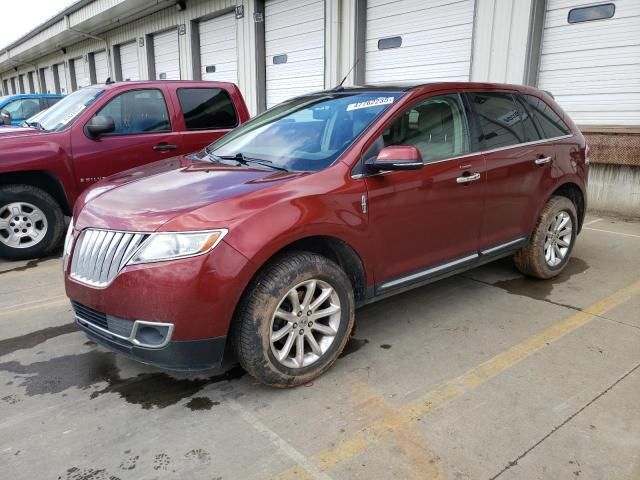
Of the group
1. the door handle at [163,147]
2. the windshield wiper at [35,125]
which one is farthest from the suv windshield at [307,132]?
the windshield wiper at [35,125]

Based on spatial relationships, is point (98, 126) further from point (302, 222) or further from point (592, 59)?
point (592, 59)

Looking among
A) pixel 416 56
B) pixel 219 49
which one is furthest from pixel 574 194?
pixel 219 49

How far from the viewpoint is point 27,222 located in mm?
5504

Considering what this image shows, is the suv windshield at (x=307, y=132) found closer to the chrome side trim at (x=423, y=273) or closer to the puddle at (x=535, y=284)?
the chrome side trim at (x=423, y=273)

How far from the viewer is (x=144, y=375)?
3098mm

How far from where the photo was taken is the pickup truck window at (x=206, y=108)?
20.7 ft

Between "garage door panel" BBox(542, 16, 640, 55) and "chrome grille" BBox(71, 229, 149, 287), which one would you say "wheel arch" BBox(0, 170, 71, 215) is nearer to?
"chrome grille" BBox(71, 229, 149, 287)

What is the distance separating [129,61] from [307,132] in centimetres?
1923

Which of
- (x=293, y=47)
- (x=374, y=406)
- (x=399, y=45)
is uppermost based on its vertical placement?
(x=293, y=47)

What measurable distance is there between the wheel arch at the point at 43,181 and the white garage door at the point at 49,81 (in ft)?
93.3

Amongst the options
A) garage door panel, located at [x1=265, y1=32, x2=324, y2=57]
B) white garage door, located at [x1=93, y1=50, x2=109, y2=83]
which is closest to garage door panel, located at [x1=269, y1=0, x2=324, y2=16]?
garage door panel, located at [x1=265, y1=32, x2=324, y2=57]

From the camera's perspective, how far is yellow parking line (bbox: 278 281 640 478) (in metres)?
2.39

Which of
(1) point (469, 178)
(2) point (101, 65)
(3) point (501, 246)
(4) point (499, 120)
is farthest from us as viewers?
(2) point (101, 65)

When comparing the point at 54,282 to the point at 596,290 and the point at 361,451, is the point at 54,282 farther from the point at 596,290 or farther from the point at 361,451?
the point at 596,290
